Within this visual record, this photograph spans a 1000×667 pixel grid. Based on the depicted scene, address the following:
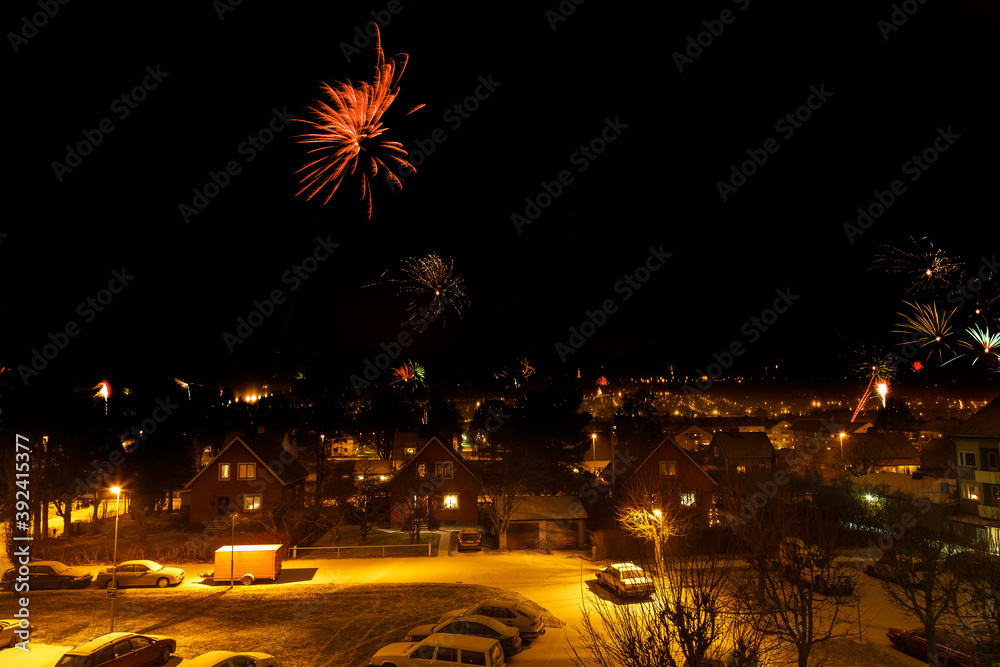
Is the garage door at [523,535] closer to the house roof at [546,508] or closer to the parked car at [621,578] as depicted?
the house roof at [546,508]

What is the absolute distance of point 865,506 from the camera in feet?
107

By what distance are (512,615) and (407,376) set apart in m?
79.7

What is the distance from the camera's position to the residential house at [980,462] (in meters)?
35.5

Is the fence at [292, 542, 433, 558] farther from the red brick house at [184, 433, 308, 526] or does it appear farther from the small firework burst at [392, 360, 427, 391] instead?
the small firework burst at [392, 360, 427, 391]

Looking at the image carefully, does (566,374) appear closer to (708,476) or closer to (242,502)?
(708,476)

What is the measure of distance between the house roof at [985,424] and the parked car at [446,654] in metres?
35.9

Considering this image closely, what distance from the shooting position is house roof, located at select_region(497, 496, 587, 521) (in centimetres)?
3300

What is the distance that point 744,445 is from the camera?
61156mm

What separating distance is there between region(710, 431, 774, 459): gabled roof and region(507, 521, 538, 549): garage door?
109 ft

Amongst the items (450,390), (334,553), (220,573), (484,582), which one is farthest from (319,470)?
(450,390)

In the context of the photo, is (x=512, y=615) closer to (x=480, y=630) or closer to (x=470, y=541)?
(x=480, y=630)

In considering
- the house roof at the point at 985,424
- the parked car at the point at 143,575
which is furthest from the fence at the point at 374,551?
the house roof at the point at 985,424

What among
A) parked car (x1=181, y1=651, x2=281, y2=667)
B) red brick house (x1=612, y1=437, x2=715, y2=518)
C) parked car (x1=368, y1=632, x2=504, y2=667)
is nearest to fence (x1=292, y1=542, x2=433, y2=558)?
red brick house (x1=612, y1=437, x2=715, y2=518)

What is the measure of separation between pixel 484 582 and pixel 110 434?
93.7ft
